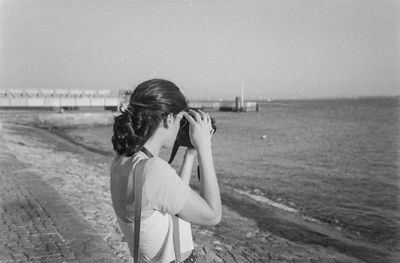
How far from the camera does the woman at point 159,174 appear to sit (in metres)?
1.34

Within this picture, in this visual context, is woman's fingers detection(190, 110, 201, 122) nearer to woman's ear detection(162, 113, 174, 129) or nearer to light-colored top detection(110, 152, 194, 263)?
woman's ear detection(162, 113, 174, 129)

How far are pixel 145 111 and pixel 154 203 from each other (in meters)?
0.34

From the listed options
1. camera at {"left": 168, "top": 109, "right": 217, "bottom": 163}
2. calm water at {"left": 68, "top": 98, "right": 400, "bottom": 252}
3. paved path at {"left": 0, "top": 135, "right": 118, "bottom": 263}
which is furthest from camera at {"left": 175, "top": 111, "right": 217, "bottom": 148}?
calm water at {"left": 68, "top": 98, "right": 400, "bottom": 252}

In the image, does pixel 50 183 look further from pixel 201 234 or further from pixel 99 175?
pixel 201 234

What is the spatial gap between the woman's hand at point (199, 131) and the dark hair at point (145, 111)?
0.22ft

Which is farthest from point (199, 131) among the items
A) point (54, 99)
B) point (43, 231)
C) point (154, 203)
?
point (54, 99)

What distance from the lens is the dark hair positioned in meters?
1.43

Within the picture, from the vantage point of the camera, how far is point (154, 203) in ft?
4.44

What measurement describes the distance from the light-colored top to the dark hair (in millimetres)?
60

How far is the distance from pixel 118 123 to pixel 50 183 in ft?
25.0

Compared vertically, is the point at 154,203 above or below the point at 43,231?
above

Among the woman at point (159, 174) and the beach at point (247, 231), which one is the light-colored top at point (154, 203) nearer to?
the woman at point (159, 174)

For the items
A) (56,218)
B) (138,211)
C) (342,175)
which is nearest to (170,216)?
(138,211)

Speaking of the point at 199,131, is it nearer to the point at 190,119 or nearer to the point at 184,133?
the point at 190,119
